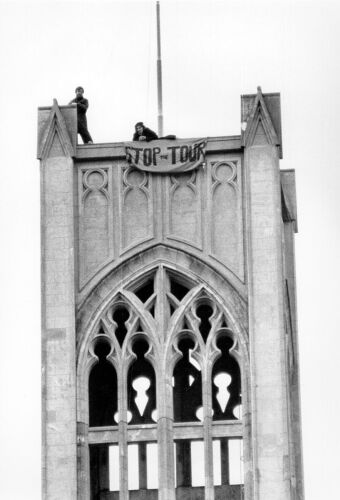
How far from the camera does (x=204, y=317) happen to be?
79.1m

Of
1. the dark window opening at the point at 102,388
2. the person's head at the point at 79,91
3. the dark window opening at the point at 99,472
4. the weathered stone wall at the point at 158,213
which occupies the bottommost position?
the dark window opening at the point at 99,472

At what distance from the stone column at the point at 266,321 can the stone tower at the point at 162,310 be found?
0.08 ft

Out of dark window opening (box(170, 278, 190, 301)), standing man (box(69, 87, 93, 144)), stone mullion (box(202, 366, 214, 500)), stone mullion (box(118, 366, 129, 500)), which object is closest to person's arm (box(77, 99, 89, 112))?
standing man (box(69, 87, 93, 144))

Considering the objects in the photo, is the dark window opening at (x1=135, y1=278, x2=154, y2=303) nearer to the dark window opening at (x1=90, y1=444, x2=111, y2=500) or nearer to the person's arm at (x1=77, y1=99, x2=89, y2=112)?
the dark window opening at (x1=90, y1=444, x2=111, y2=500)

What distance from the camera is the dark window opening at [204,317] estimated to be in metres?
78.6

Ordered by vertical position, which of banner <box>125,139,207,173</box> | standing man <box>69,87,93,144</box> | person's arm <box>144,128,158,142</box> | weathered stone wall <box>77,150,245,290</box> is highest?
standing man <box>69,87,93,144</box>

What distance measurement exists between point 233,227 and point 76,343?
469 cm

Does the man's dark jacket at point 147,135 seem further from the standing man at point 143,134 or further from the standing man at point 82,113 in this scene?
the standing man at point 82,113

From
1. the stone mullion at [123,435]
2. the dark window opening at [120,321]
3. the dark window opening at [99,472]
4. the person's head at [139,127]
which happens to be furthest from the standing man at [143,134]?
the dark window opening at [99,472]

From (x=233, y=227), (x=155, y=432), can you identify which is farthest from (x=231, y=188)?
(x=155, y=432)

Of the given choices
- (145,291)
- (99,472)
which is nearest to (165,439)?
(99,472)

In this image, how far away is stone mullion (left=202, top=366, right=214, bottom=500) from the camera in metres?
76.7

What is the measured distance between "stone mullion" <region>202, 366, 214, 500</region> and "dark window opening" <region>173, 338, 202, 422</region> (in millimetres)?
2459

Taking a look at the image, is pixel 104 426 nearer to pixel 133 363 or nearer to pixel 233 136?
pixel 133 363
